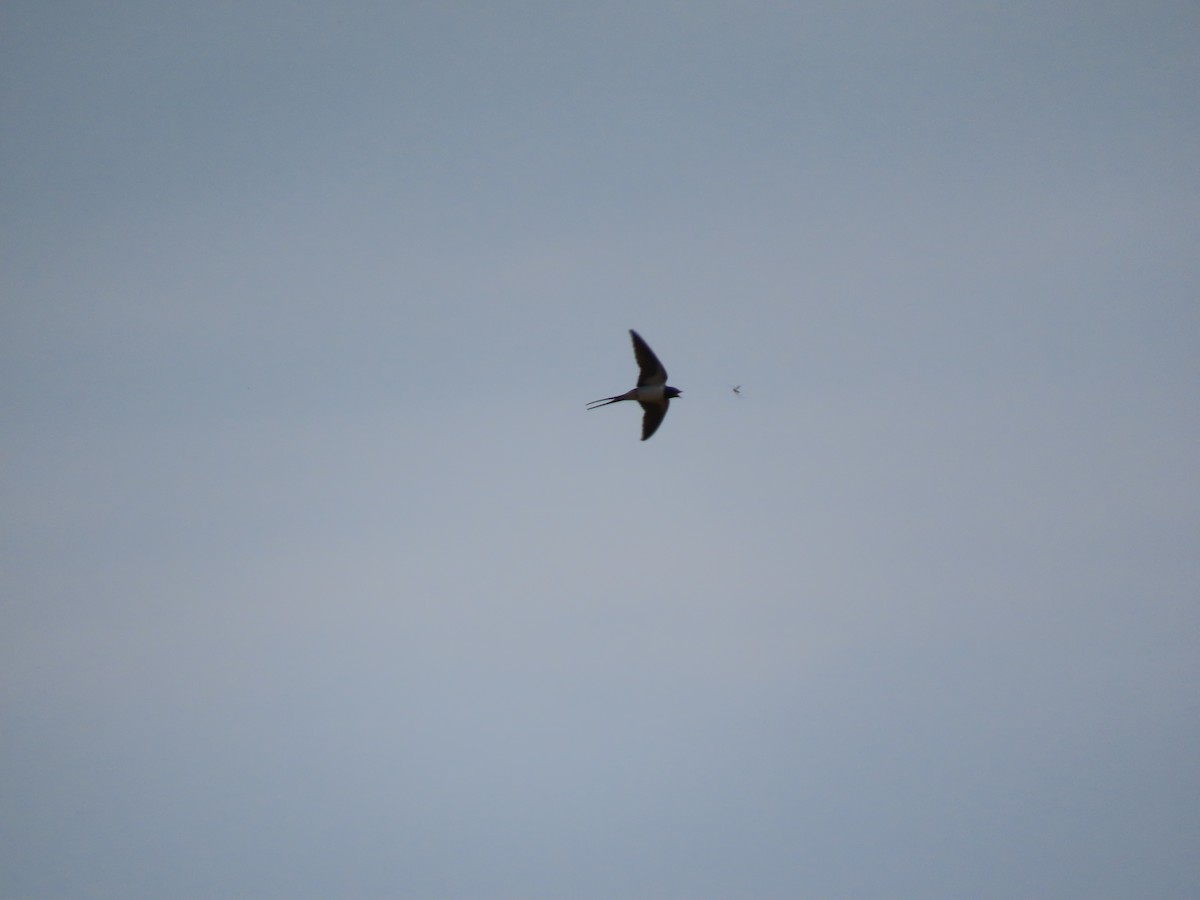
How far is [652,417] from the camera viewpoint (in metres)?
18.9

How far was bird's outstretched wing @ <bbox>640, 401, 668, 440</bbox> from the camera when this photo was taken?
18812 mm

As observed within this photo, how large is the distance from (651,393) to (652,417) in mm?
492

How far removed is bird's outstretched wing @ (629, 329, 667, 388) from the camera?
1852cm

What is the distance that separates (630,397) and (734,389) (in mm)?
2104

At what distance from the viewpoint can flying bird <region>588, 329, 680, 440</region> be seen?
61.4 feet

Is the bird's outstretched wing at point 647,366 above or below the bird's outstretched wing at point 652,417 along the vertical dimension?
above

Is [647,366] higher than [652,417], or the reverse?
[647,366]

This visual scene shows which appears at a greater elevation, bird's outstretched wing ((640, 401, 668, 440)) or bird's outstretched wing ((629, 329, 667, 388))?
bird's outstretched wing ((629, 329, 667, 388))

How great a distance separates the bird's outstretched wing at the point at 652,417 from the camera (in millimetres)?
18812

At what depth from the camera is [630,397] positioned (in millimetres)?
18844

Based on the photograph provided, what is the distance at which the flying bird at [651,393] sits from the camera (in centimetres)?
1872

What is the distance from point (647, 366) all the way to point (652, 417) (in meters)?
1.03

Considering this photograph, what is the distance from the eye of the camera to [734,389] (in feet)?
62.1

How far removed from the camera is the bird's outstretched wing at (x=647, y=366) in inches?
729
